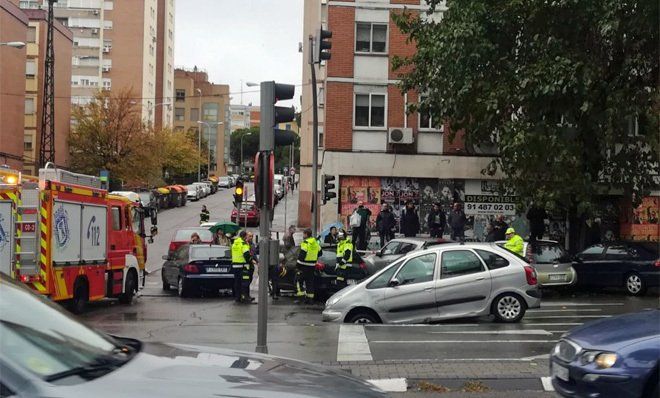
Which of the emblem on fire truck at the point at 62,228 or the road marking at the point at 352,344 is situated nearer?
the road marking at the point at 352,344

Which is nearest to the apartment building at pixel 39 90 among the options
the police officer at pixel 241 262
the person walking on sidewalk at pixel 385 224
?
the person walking on sidewalk at pixel 385 224

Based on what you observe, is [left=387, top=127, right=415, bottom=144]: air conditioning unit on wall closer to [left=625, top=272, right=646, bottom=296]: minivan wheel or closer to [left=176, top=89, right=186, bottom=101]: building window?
[left=625, top=272, right=646, bottom=296]: minivan wheel

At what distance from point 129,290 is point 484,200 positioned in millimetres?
16882

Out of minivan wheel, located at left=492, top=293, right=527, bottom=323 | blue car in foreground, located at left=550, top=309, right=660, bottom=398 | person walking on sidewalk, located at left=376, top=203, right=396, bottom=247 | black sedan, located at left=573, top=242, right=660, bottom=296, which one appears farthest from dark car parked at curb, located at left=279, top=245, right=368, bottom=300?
blue car in foreground, located at left=550, top=309, right=660, bottom=398

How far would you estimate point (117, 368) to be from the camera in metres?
3.62

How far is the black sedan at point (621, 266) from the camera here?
20.4 meters

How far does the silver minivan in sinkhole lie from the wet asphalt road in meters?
0.36

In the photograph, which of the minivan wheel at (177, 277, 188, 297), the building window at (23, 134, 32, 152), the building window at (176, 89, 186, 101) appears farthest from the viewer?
the building window at (176, 89, 186, 101)

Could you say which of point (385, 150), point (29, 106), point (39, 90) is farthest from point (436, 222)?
point (29, 106)

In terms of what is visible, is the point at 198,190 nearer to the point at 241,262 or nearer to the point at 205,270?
the point at 205,270

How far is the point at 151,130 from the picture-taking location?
223 feet

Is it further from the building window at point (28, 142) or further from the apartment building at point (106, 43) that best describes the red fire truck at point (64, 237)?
the apartment building at point (106, 43)

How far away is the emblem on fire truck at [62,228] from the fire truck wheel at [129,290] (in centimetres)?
363

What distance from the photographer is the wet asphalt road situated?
1073 centimetres
